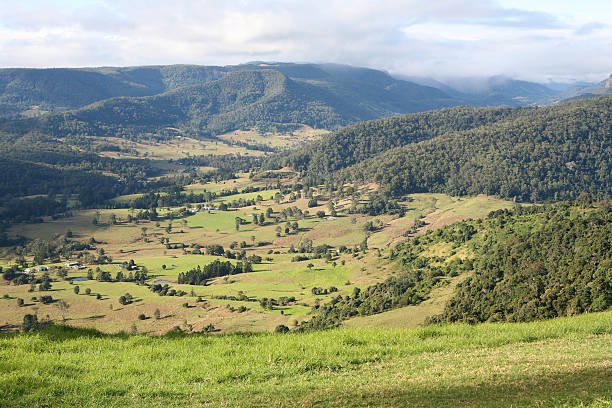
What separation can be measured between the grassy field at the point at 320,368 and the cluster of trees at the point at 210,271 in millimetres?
100570

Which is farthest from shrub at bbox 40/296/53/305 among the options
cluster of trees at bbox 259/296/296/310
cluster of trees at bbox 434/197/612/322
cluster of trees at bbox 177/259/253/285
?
cluster of trees at bbox 434/197/612/322

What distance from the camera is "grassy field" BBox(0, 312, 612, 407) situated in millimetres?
12781

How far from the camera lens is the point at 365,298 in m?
86.2

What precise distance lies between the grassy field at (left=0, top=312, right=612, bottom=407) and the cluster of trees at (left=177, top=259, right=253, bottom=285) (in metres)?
101

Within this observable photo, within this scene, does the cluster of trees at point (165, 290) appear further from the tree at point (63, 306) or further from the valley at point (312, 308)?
the tree at point (63, 306)

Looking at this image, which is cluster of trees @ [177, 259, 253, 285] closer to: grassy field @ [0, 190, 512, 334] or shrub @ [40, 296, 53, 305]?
grassy field @ [0, 190, 512, 334]

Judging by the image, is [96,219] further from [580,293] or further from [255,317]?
[580,293]

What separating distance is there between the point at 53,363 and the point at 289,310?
2966 inches

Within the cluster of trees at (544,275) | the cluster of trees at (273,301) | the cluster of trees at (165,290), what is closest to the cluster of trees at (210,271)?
the cluster of trees at (165,290)

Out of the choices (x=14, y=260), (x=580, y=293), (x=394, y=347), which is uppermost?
(x=394, y=347)

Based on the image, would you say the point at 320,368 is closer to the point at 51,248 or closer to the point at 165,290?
the point at 165,290

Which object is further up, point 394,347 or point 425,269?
point 394,347

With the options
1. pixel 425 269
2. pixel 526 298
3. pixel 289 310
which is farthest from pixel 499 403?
pixel 425 269

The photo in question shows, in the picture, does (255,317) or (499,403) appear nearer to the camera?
(499,403)
